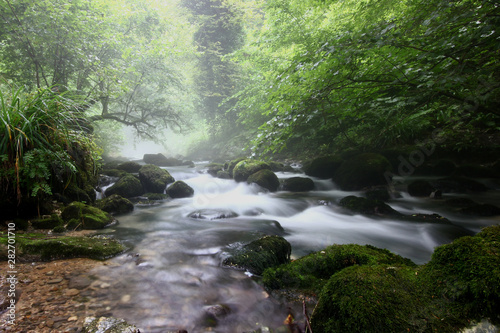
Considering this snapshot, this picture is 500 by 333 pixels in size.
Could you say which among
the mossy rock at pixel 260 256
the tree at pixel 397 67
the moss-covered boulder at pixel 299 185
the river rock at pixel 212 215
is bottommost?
the river rock at pixel 212 215

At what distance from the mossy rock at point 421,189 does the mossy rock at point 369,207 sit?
6.19ft

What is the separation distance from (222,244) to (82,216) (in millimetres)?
2878

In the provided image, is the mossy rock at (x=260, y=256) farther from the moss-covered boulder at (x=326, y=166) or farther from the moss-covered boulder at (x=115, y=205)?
the moss-covered boulder at (x=326, y=166)

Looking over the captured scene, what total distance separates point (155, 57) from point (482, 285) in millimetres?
16674

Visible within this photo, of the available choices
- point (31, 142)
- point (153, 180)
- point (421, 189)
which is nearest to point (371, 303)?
point (31, 142)

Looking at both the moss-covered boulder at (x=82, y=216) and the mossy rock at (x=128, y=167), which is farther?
the mossy rock at (x=128, y=167)

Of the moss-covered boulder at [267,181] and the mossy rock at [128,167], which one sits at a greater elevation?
the mossy rock at [128,167]

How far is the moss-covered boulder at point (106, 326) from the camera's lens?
1663 millimetres

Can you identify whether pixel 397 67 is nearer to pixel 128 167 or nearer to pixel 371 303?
pixel 371 303

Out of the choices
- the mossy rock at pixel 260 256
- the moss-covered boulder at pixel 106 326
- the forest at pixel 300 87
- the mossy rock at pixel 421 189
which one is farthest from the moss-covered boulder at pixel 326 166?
the moss-covered boulder at pixel 106 326

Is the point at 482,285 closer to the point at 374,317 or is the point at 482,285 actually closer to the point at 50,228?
the point at 374,317

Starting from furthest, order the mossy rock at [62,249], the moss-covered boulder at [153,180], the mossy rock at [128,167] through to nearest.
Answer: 1. the mossy rock at [128,167]
2. the moss-covered boulder at [153,180]
3. the mossy rock at [62,249]

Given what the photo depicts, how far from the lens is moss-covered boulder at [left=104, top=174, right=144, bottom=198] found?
7.97 meters

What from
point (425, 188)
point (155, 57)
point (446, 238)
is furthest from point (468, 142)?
point (155, 57)
